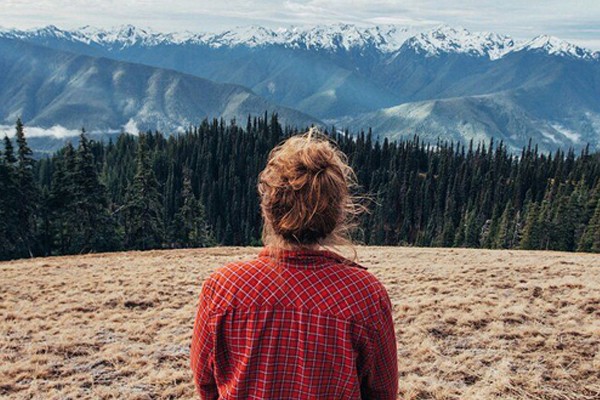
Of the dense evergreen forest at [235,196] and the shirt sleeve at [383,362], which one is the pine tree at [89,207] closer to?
the dense evergreen forest at [235,196]

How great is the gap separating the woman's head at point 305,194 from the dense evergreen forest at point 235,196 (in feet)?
189

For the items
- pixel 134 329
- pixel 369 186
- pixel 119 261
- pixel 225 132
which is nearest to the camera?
pixel 134 329

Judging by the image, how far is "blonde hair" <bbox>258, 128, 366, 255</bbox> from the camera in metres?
3.41

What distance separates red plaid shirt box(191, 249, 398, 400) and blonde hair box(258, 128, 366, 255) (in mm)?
147

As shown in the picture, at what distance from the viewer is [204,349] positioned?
12.3ft

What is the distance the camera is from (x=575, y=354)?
11258 mm

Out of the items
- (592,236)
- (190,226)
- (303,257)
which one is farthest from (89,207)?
(592,236)

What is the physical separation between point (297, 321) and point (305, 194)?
98 centimetres

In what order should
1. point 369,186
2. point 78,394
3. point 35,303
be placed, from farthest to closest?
point 369,186 < point 35,303 < point 78,394

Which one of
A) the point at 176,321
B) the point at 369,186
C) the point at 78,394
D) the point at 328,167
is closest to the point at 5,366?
the point at 78,394

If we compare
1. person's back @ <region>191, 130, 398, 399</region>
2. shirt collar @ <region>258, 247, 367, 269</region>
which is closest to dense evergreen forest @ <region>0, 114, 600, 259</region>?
person's back @ <region>191, 130, 398, 399</region>

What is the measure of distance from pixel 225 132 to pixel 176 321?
570 feet

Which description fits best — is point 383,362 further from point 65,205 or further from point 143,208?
point 143,208

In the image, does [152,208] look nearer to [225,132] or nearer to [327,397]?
[327,397]
